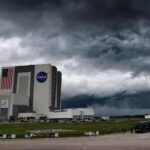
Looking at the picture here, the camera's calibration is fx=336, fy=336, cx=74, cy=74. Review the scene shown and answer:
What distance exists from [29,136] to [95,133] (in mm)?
16223

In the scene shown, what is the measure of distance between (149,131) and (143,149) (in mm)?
47372

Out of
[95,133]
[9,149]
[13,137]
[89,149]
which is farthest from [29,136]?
[89,149]

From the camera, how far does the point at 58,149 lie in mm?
45188

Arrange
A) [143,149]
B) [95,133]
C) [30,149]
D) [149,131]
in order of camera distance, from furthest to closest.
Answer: [149,131], [95,133], [30,149], [143,149]

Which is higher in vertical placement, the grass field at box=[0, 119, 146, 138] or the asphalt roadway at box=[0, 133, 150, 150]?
the grass field at box=[0, 119, 146, 138]

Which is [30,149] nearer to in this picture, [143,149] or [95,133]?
[143,149]

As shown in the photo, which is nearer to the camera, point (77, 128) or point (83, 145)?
point (83, 145)

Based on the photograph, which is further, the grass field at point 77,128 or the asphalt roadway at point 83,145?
the grass field at point 77,128

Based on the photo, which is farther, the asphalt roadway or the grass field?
the grass field

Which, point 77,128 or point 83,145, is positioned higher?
point 77,128

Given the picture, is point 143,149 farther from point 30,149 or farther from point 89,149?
point 30,149

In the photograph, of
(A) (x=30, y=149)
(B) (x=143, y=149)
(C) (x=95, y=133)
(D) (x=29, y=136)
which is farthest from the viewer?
(C) (x=95, y=133)

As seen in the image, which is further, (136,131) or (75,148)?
(136,131)

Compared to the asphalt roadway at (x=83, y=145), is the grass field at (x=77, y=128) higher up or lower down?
higher up
